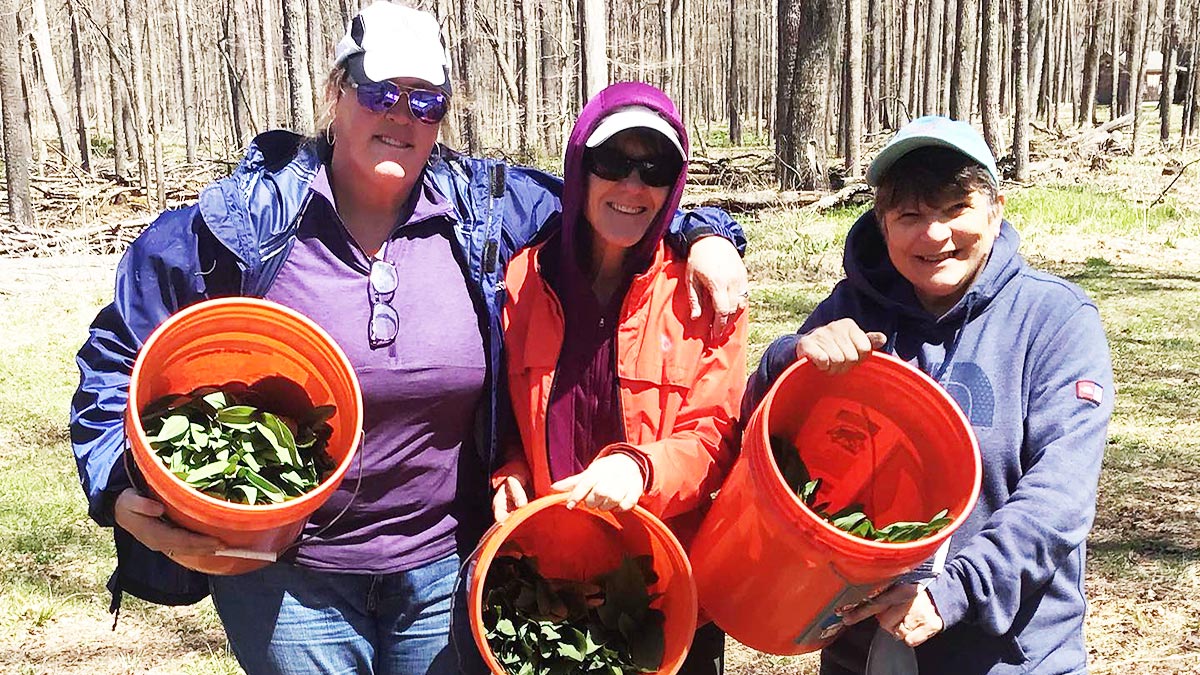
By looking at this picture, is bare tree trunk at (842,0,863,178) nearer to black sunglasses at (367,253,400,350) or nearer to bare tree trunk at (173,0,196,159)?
black sunglasses at (367,253,400,350)

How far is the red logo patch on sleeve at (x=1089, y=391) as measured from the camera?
62.9 inches

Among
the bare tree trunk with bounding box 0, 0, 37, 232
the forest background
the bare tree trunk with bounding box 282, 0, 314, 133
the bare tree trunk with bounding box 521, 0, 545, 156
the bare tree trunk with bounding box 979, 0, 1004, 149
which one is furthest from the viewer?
the bare tree trunk with bounding box 521, 0, 545, 156

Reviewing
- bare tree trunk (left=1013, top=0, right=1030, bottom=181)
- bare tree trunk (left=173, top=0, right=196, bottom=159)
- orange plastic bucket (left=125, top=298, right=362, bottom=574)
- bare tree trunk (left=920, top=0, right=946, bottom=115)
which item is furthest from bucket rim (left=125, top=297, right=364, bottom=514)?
bare tree trunk (left=920, top=0, right=946, bottom=115)

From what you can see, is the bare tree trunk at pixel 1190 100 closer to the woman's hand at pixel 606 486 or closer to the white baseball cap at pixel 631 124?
the white baseball cap at pixel 631 124

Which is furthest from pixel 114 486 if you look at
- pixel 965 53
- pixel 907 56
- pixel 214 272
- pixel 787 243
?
pixel 907 56

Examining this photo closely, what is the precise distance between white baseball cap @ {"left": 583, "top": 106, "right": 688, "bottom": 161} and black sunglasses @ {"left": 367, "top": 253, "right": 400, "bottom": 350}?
0.40 metres

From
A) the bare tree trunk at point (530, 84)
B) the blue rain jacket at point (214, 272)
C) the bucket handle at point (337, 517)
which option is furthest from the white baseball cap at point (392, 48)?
the bare tree trunk at point (530, 84)

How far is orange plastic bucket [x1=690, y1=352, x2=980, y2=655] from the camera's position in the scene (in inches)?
59.6

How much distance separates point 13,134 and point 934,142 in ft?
43.7

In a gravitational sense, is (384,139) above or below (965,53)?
below

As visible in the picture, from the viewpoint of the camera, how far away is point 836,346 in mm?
1623

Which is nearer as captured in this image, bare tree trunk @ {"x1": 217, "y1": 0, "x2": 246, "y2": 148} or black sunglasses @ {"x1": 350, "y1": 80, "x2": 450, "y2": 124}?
black sunglasses @ {"x1": 350, "y1": 80, "x2": 450, "y2": 124}

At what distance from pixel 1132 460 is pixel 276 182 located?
3.93 m

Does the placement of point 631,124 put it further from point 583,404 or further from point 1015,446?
point 1015,446
